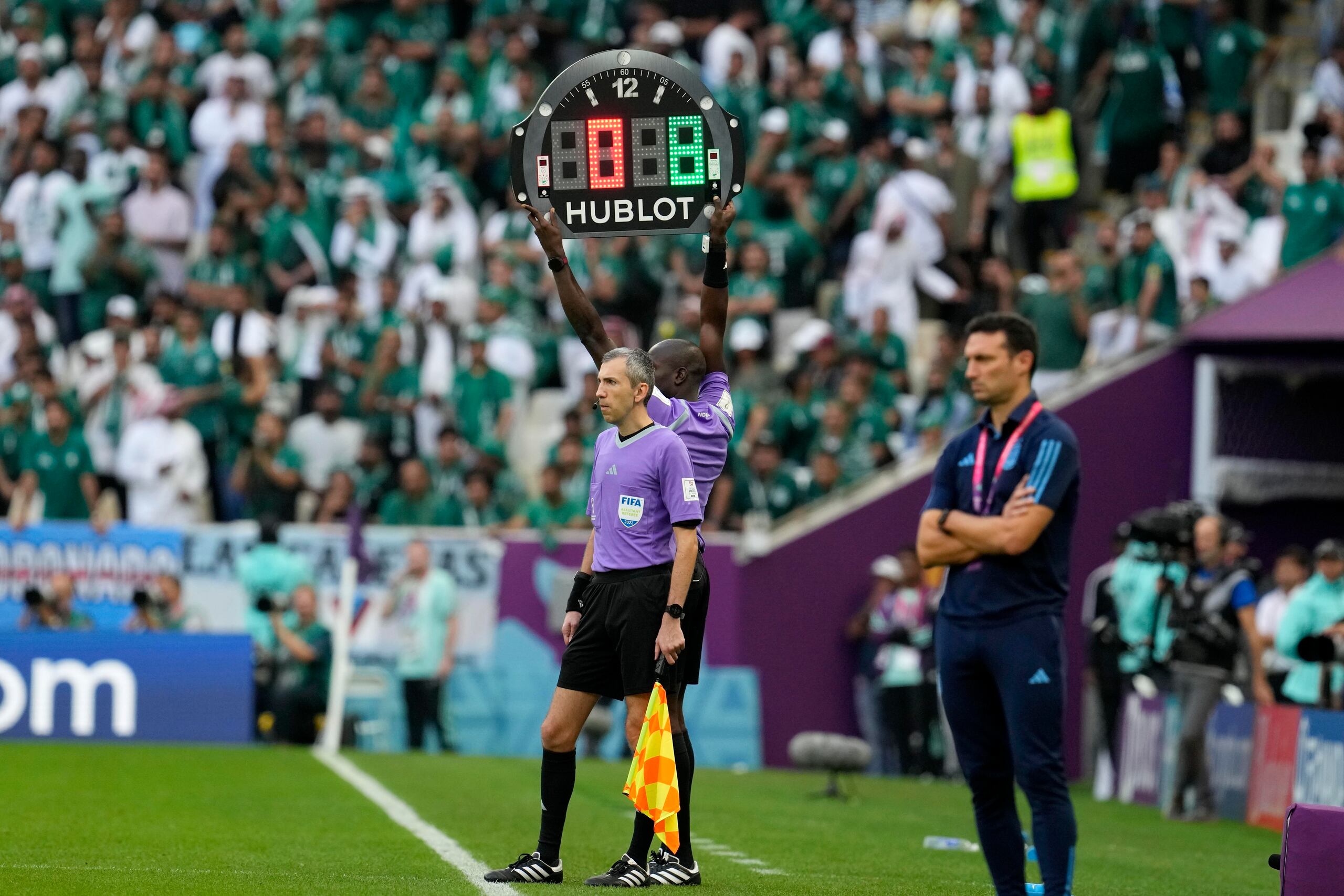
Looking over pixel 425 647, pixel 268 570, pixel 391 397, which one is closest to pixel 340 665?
pixel 425 647

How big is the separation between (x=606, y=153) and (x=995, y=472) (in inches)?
95.0

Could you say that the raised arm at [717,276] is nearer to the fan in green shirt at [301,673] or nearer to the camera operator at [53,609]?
the fan in green shirt at [301,673]

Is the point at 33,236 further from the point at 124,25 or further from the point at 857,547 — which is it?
the point at 857,547

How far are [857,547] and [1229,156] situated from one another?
5.35 metres

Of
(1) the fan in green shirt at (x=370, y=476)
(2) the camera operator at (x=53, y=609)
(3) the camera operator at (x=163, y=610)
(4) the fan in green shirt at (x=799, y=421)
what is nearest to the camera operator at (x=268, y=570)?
(3) the camera operator at (x=163, y=610)

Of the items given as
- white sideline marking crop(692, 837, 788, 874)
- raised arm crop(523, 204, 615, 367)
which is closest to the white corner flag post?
white sideline marking crop(692, 837, 788, 874)

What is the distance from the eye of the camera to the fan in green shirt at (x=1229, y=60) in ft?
69.8

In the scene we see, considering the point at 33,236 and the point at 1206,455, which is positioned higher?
the point at 33,236

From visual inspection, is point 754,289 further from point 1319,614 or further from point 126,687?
point 1319,614

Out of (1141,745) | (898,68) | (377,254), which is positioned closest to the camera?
(1141,745)

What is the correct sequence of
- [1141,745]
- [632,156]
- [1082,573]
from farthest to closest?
[1082,573]
[1141,745]
[632,156]

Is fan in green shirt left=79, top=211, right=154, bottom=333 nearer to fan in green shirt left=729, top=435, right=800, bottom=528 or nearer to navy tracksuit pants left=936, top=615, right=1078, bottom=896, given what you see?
fan in green shirt left=729, top=435, right=800, bottom=528

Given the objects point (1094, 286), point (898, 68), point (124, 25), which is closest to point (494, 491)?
point (1094, 286)

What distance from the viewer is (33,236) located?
22.3m
